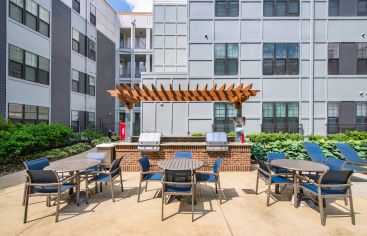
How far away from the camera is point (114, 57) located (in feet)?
74.9

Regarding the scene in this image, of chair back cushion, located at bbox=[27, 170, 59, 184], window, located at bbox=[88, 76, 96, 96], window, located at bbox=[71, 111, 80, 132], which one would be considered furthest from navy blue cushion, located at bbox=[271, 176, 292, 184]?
window, located at bbox=[88, 76, 96, 96]

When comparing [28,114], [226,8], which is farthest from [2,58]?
[226,8]

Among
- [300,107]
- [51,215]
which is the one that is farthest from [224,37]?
[51,215]

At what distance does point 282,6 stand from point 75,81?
695 inches

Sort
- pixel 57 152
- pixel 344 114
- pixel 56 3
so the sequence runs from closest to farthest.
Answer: pixel 57 152, pixel 344 114, pixel 56 3

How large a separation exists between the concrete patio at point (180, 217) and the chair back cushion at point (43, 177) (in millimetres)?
836

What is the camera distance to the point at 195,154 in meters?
7.73

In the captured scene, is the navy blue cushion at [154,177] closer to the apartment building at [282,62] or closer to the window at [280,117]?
the apartment building at [282,62]

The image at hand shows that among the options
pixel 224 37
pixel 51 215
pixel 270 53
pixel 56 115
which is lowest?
pixel 51 215

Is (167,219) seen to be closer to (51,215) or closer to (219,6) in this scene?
(51,215)

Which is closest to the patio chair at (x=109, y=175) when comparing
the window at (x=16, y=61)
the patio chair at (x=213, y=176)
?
the patio chair at (x=213, y=176)

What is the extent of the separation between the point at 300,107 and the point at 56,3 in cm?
1981

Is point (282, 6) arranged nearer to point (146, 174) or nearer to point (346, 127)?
point (346, 127)

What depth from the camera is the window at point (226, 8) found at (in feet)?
43.4
